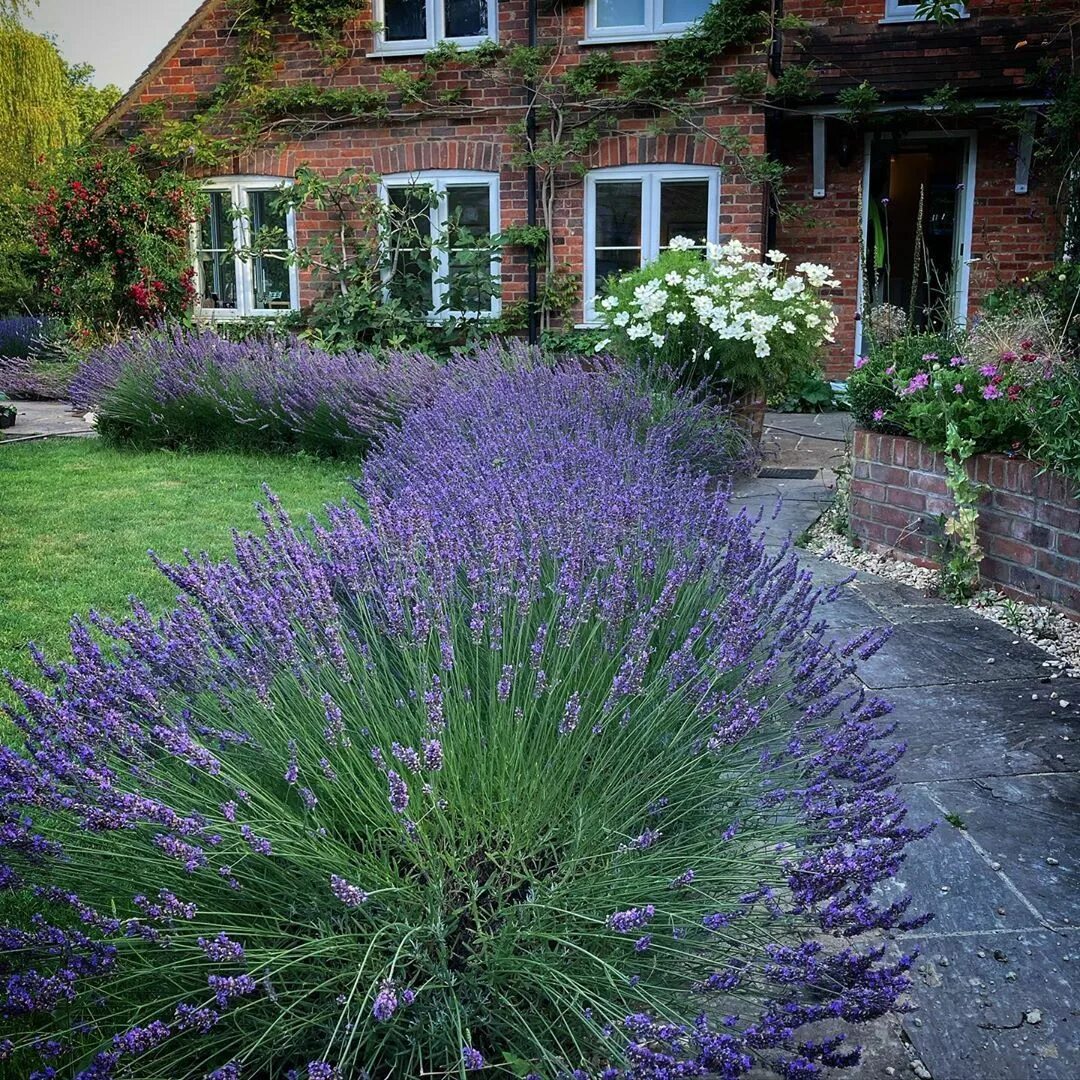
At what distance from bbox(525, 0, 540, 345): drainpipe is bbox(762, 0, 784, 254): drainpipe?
2405mm

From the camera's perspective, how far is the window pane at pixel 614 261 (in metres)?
11.2

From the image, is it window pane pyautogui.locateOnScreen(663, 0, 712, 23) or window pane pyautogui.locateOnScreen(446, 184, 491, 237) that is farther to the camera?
window pane pyautogui.locateOnScreen(446, 184, 491, 237)

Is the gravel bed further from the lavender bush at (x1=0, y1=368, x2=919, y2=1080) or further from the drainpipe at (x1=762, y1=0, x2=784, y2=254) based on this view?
the drainpipe at (x1=762, y1=0, x2=784, y2=254)

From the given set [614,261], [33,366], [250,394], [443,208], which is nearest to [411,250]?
[443,208]

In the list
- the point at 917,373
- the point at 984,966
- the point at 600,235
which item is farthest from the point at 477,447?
the point at 600,235

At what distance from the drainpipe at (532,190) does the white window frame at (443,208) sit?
0.35m

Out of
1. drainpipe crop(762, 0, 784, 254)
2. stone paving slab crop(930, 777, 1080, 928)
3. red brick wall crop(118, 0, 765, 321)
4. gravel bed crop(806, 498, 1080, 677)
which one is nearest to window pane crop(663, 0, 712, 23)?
red brick wall crop(118, 0, 765, 321)

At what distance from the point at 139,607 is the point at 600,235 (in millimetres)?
9768

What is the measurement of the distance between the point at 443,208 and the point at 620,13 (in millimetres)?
2721

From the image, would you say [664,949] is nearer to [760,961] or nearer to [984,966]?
[760,961]

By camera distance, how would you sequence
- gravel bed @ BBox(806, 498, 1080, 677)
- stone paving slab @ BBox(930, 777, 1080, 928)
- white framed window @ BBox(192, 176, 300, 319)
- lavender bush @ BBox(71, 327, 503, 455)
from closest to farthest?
stone paving slab @ BBox(930, 777, 1080, 928)
gravel bed @ BBox(806, 498, 1080, 677)
lavender bush @ BBox(71, 327, 503, 455)
white framed window @ BBox(192, 176, 300, 319)

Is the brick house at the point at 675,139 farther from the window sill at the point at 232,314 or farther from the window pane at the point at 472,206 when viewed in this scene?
the window sill at the point at 232,314

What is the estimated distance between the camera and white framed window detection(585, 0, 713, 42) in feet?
35.2

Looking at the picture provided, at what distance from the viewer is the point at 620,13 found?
10953 mm
